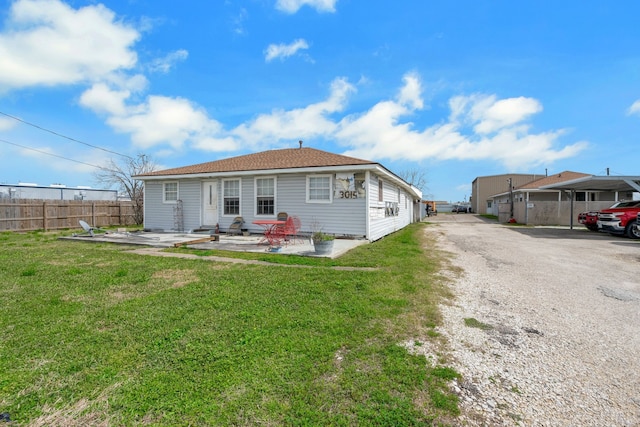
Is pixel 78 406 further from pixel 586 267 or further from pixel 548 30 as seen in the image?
pixel 548 30

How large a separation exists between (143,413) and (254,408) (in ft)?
2.40

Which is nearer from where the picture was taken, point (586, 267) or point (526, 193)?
point (586, 267)

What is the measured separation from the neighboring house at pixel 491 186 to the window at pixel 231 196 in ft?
129

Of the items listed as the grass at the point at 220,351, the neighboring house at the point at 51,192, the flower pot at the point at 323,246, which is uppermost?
the neighboring house at the point at 51,192

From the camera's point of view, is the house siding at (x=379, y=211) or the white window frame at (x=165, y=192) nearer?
the house siding at (x=379, y=211)

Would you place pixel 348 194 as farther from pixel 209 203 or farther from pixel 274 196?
pixel 209 203

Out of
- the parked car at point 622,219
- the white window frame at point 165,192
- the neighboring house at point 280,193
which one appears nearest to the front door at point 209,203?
the neighboring house at point 280,193

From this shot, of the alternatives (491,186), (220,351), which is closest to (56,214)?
(220,351)

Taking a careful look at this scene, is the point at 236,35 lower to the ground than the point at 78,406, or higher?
higher

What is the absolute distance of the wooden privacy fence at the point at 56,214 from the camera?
47.3 feet

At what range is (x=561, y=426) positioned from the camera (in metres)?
1.88

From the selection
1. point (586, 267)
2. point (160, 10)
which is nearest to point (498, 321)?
point (586, 267)

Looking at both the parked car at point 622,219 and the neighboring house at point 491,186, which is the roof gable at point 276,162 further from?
the neighboring house at point 491,186

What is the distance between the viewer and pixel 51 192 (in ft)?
81.2
